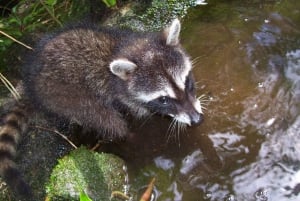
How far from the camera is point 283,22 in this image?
15.3ft

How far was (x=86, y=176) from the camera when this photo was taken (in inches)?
157

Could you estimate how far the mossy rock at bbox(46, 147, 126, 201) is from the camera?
154 inches

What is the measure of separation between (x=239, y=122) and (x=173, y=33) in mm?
966

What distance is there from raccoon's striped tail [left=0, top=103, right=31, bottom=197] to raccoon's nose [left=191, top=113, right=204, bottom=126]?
1.46 m

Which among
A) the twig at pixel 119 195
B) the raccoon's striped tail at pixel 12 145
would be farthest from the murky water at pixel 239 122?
the raccoon's striped tail at pixel 12 145

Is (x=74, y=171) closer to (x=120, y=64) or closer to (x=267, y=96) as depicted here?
(x=120, y=64)

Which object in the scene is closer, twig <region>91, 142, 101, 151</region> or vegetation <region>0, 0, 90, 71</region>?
twig <region>91, 142, 101, 151</region>

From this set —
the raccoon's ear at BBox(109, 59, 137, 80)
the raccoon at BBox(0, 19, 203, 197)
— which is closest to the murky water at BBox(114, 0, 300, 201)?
the raccoon at BBox(0, 19, 203, 197)

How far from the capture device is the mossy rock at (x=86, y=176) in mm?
3910

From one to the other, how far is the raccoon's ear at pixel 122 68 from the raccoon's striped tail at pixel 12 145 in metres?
0.96

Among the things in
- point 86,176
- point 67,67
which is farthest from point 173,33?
point 86,176

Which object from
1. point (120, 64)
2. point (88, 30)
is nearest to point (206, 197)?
point (120, 64)

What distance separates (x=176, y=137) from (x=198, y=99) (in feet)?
1.31

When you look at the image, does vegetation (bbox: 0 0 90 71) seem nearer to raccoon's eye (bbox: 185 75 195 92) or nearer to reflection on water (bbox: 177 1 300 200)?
reflection on water (bbox: 177 1 300 200)
